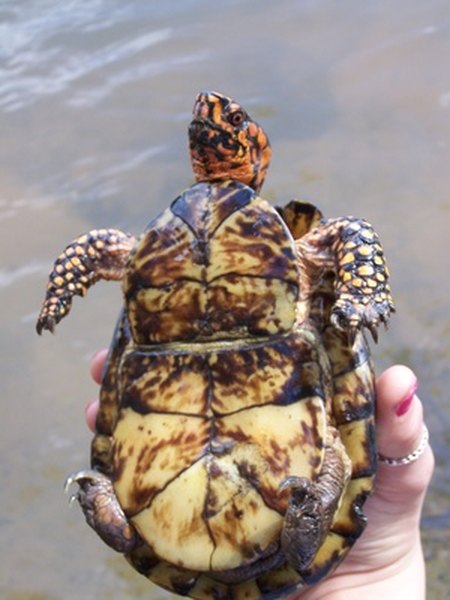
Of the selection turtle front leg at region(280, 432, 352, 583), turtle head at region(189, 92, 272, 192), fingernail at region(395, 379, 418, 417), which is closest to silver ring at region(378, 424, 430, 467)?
fingernail at region(395, 379, 418, 417)

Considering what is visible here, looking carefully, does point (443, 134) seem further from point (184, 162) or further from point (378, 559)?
point (378, 559)

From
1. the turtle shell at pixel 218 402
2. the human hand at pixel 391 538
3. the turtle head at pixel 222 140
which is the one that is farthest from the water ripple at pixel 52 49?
the turtle shell at pixel 218 402

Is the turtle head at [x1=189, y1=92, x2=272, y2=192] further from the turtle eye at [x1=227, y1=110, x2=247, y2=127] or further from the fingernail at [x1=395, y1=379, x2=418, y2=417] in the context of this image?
the fingernail at [x1=395, y1=379, x2=418, y2=417]

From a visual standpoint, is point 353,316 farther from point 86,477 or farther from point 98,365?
point 98,365

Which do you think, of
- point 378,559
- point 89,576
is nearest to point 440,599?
point 378,559

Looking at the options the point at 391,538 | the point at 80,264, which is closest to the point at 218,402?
the point at 80,264
